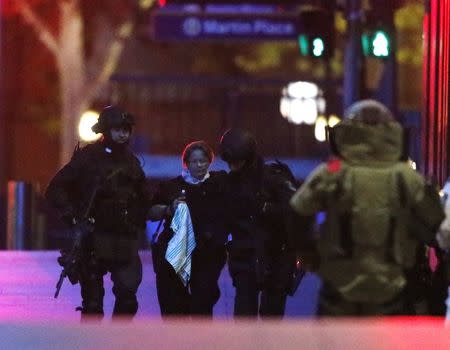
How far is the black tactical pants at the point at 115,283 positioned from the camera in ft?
35.1

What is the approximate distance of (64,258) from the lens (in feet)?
35.1

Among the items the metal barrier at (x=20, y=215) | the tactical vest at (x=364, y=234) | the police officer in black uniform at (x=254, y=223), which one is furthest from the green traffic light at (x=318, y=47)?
the tactical vest at (x=364, y=234)

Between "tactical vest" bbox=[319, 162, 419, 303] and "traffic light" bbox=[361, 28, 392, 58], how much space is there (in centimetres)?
1035

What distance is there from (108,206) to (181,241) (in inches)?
26.1

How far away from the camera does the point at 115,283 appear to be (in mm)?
10766

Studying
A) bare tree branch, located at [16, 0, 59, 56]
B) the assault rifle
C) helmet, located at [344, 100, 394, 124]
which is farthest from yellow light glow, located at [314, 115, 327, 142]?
helmet, located at [344, 100, 394, 124]

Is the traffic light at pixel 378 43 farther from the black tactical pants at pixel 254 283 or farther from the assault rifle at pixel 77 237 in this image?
the assault rifle at pixel 77 237

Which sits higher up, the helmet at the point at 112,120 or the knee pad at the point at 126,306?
the helmet at the point at 112,120

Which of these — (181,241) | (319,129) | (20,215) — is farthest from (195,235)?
(319,129)

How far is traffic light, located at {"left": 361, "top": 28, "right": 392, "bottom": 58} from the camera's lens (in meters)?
18.2

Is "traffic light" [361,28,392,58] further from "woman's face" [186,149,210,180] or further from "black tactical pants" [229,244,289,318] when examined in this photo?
"black tactical pants" [229,244,289,318]

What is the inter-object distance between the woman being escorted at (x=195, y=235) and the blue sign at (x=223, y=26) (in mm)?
8504

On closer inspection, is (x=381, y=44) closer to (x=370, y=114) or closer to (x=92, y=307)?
(x=92, y=307)

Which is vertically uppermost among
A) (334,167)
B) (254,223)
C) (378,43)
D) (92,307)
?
(378,43)
